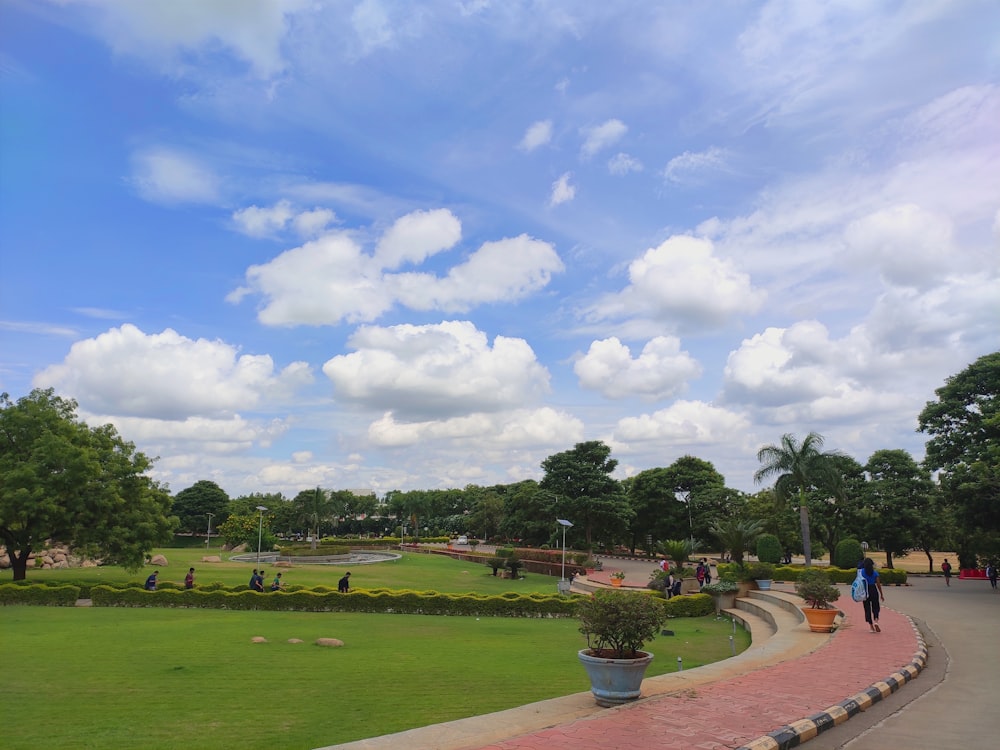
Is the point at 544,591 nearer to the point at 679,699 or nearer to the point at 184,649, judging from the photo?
the point at 184,649

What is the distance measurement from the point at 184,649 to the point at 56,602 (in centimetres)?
1528

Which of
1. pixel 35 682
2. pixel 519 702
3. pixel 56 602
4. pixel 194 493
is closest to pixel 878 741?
pixel 519 702

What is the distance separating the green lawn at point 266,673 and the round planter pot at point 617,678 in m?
1.96

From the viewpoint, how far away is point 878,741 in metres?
6.71

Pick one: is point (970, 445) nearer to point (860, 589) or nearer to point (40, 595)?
point (860, 589)

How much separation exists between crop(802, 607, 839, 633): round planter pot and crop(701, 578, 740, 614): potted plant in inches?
353

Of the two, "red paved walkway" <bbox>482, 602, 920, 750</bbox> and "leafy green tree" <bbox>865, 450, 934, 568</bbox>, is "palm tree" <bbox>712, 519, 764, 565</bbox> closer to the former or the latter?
"leafy green tree" <bbox>865, 450, 934, 568</bbox>

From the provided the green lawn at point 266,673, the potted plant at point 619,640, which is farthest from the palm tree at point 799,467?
the potted plant at point 619,640

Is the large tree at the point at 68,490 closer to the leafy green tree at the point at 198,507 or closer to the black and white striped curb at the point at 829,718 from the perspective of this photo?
the black and white striped curb at the point at 829,718

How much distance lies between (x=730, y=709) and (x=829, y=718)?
3.41 ft

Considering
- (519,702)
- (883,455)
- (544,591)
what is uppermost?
(883,455)

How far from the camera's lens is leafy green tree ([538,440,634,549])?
171ft

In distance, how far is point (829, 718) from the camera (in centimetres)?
719

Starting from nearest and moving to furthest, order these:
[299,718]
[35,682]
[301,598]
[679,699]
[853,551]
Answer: [679,699] < [299,718] < [35,682] < [301,598] < [853,551]
